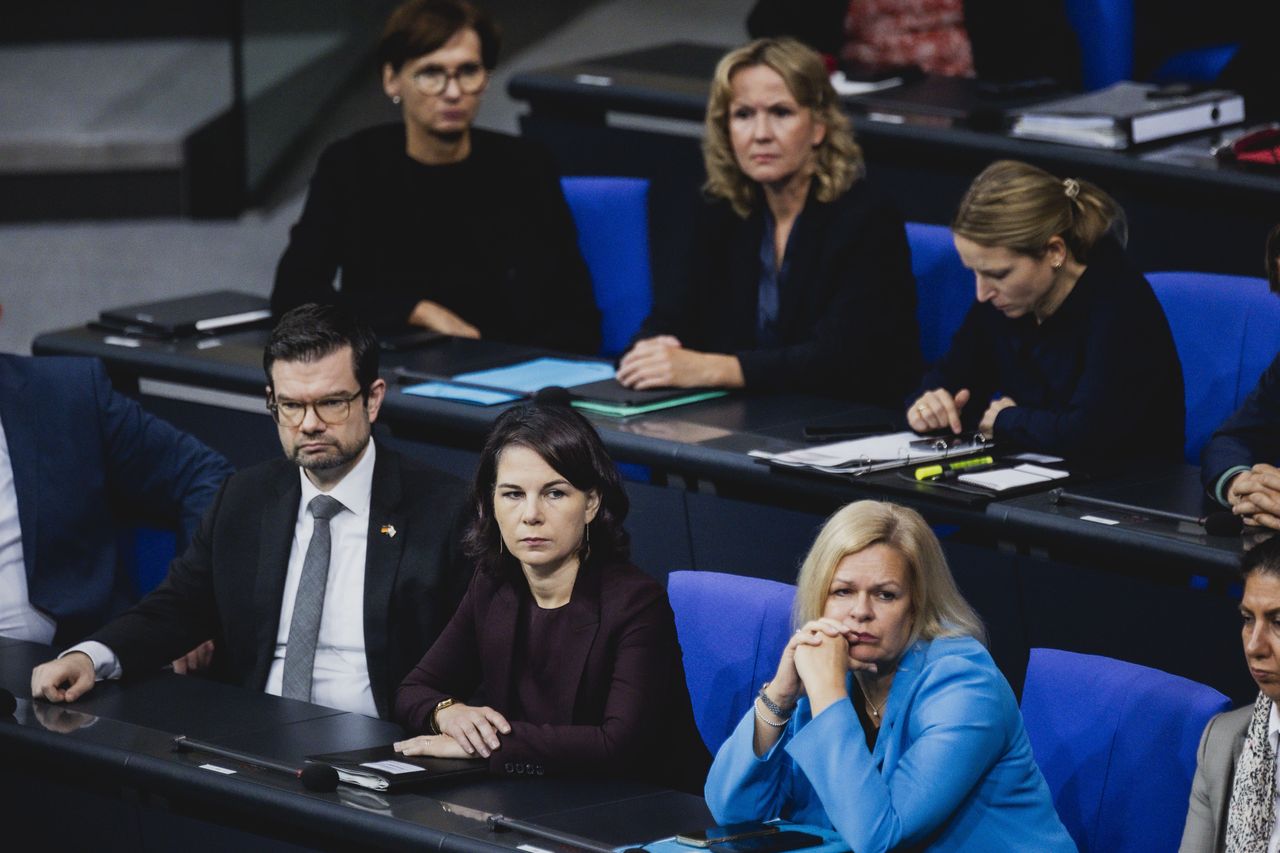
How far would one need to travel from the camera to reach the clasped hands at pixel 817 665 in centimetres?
282

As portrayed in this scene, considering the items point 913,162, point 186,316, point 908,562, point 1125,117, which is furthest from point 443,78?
point 908,562

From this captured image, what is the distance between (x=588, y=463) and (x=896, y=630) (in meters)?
0.57

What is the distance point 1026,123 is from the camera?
16.7ft

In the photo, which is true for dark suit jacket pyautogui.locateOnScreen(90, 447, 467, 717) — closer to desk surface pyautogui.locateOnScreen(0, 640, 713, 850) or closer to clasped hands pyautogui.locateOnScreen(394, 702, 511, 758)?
desk surface pyautogui.locateOnScreen(0, 640, 713, 850)

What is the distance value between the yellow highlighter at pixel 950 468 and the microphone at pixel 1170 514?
0.20m

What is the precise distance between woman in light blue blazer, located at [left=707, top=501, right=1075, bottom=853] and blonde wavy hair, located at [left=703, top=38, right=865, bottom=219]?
5.65 ft

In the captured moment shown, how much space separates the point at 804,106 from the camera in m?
4.50

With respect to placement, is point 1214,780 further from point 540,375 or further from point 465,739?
point 540,375

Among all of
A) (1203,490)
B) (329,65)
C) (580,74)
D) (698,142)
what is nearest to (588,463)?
(1203,490)

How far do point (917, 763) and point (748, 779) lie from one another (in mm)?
247

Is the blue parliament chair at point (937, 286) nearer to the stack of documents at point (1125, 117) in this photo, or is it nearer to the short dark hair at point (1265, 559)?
the stack of documents at point (1125, 117)

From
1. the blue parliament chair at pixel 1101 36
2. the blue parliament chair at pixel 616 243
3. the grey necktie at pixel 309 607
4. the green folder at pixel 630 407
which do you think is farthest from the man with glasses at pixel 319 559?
the blue parliament chair at pixel 1101 36

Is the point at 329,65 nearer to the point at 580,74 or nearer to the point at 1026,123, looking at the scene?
the point at 580,74

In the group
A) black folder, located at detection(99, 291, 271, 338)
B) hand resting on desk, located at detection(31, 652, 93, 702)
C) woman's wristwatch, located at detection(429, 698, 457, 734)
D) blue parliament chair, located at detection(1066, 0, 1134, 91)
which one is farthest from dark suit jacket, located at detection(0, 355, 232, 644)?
blue parliament chair, located at detection(1066, 0, 1134, 91)
